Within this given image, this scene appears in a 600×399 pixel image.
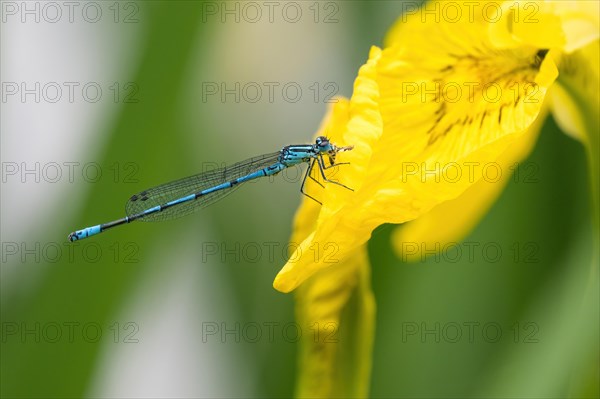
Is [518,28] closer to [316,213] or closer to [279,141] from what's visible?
[316,213]

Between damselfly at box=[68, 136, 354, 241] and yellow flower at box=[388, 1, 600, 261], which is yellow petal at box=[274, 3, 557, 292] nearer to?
yellow flower at box=[388, 1, 600, 261]

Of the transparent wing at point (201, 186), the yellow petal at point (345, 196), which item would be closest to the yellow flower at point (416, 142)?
the yellow petal at point (345, 196)

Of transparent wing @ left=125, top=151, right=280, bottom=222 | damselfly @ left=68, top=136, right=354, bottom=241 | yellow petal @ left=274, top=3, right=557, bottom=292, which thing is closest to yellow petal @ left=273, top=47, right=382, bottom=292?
yellow petal @ left=274, top=3, right=557, bottom=292

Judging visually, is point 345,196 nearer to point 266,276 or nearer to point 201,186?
point 266,276

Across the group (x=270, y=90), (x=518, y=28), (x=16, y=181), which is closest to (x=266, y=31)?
(x=270, y=90)

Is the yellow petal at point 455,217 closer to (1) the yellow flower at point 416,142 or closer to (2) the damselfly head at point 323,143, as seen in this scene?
(1) the yellow flower at point 416,142

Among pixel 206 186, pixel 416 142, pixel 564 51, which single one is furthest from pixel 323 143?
pixel 206 186

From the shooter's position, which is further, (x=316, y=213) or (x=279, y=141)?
(x=279, y=141)
